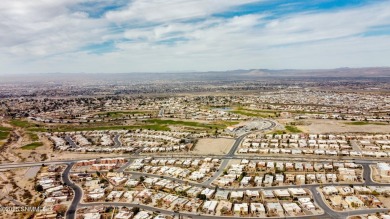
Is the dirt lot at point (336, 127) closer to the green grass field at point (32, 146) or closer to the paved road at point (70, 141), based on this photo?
the paved road at point (70, 141)

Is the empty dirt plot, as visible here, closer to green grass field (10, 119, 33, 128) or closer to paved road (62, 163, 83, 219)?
paved road (62, 163, 83, 219)

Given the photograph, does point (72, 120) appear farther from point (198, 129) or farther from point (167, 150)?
point (167, 150)

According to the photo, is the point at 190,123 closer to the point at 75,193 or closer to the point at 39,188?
the point at 75,193

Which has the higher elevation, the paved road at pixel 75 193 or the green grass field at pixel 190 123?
the green grass field at pixel 190 123

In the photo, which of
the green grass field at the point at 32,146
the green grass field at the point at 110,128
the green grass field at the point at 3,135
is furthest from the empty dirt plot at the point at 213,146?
the green grass field at the point at 3,135

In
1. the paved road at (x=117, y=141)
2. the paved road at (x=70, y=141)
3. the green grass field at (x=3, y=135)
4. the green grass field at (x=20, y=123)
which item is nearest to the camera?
the paved road at (x=117, y=141)

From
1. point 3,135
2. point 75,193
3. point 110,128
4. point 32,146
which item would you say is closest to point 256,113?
point 110,128

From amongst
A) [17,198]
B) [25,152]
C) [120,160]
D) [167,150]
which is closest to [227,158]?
[167,150]

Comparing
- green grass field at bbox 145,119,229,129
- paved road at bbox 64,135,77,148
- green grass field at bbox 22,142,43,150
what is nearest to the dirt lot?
green grass field at bbox 145,119,229,129
